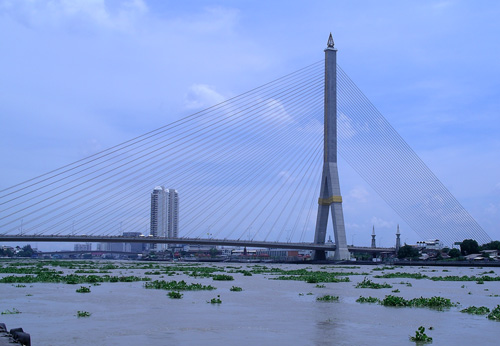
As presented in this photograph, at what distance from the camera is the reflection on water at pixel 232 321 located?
14.9m

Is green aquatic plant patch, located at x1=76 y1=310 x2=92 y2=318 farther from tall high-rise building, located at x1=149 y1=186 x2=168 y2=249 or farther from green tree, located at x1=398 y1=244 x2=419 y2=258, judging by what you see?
tall high-rise building, located at x1=149 y1=186 x2=168 y2=249

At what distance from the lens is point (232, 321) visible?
1814 centimetres

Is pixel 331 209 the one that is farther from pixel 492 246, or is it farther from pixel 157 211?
pixel 157 211

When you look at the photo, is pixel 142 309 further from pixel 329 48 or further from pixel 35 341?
pixel 329 48

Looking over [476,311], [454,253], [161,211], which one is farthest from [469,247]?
[161,211]

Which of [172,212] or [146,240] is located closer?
[146,240]

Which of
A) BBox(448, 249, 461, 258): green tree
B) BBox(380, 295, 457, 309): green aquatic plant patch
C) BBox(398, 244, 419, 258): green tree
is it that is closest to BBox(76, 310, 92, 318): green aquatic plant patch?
BBox(380, 295, 457, 309): green aquatic plant patch

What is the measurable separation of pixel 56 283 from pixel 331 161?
39.8 metres

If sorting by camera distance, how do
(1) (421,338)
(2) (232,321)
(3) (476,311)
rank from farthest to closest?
(3) (476,311) → (2) (232,321) → (1) (421,338)

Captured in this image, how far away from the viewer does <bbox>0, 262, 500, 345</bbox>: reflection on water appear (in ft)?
48.8

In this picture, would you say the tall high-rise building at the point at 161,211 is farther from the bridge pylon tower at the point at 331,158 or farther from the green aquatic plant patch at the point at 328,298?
the green aquatic plant patch at the point at 328,298

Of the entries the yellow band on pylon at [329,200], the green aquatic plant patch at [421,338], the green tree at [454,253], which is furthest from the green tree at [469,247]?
the green aquatic plant patch at [421,338]

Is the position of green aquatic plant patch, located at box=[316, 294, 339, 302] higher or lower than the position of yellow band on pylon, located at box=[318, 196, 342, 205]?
lower

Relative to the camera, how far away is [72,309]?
2108 cm
